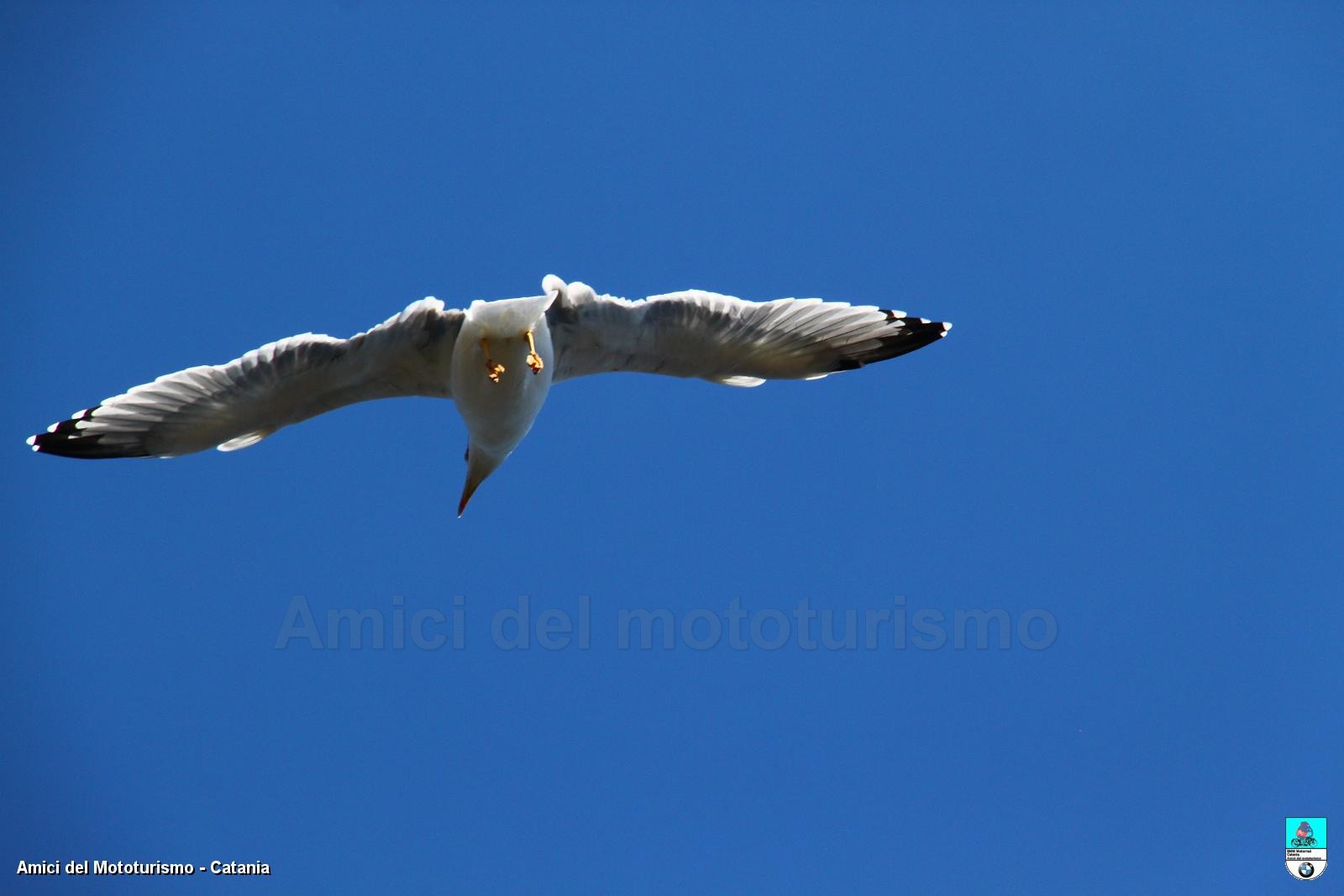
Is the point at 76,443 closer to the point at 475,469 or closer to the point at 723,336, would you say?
the point at 475,469

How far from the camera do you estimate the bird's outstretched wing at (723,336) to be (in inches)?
303

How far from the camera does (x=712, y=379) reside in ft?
27.3

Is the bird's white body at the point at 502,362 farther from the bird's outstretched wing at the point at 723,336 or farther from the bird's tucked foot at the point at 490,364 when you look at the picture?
the bird's outstretched wing at the point at 723,336

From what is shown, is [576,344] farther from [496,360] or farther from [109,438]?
[109,438]

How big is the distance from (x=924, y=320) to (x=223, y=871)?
350 inches

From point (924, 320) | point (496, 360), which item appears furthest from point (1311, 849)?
point (496, 360)

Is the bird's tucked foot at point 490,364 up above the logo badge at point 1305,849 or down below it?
above

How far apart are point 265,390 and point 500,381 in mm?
1604

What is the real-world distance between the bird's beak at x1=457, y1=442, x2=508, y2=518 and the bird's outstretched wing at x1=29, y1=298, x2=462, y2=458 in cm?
67

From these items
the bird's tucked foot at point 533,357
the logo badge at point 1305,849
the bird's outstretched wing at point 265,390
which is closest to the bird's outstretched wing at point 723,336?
the bird's tucked foot at point 533,357

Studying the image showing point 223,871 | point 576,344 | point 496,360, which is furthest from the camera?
point 223,871

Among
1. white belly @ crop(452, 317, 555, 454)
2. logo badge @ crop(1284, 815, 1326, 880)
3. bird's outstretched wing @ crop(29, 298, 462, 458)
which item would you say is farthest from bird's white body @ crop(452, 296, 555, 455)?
logo badge @ crop(1284, 815, 1326, 880)

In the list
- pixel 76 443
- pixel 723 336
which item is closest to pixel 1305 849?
pixel 723 336

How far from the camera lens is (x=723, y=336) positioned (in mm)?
7875
